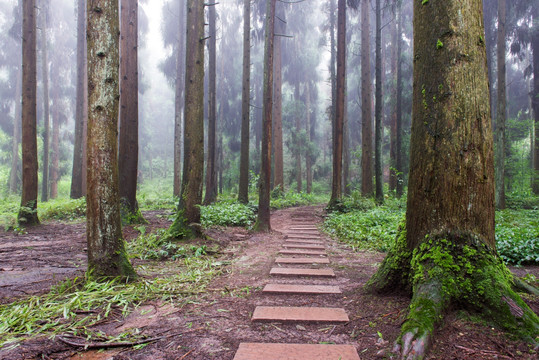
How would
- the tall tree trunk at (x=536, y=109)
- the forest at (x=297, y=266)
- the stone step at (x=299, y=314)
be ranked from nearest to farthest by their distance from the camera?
1. the forest at (x=297, y=266)
2. the stone step at (x=299, y=314)
3. the tall tree trunk at (x=536, y=109)

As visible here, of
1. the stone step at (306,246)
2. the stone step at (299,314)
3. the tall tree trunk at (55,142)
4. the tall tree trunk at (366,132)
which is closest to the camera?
the stone step at (299,314)

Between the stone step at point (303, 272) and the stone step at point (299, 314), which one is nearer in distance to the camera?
the stone step at point (299, 314)

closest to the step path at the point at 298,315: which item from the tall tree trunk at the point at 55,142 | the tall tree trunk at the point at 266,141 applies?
the tall tree trunk at the point at 266,141

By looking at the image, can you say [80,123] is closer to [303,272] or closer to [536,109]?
[303,272]

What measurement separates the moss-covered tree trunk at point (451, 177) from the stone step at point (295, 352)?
0.46m

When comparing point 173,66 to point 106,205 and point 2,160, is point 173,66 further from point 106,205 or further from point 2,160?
point 106,205

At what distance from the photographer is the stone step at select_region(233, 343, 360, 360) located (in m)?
2.08

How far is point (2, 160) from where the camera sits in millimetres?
28797

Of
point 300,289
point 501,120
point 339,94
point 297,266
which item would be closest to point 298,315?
point 300,289

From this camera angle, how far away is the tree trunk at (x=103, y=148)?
3578mm

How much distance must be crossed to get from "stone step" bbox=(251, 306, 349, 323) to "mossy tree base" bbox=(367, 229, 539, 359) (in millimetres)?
665

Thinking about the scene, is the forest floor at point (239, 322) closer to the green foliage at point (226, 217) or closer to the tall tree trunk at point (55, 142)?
the green foliage at point (226, 217)

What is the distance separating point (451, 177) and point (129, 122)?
812 centimetres

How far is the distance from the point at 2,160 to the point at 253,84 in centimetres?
2327
